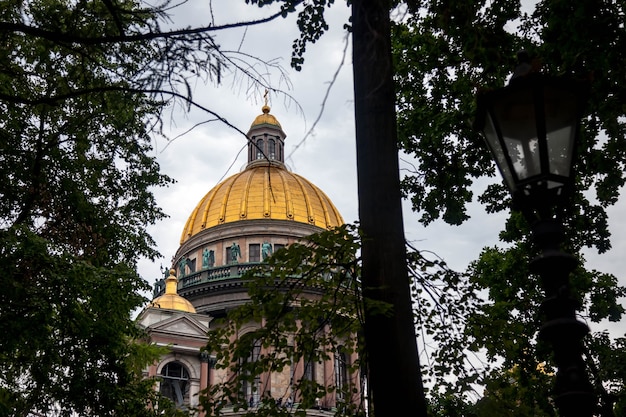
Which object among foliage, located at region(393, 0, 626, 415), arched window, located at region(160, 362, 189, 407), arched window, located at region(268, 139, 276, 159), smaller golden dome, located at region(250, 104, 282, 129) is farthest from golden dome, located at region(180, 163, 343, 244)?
foliage, located at region(393, 0, 626, 415)

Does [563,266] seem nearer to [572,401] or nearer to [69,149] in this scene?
[572,401]

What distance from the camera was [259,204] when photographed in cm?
5172

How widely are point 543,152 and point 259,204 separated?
47403 millimetres

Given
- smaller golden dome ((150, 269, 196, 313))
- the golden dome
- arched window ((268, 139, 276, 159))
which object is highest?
arched window ((268, 139, 276, 159))

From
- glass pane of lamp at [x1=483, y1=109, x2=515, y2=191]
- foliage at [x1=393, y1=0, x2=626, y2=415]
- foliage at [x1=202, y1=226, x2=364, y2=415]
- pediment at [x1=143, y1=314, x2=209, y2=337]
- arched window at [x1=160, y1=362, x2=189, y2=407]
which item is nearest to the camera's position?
glass pane of lamp at [x1=483, y1=109, x2=515, y2=191]

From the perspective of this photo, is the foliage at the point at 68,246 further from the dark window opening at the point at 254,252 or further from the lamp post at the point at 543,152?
the dark window opening at the point at 254,252

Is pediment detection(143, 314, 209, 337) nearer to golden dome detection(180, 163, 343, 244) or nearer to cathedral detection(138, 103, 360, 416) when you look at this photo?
cathedral detection(138, 103, 360, 416)

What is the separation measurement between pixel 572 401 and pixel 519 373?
13.1 meters

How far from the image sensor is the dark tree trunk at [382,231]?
5422 mm

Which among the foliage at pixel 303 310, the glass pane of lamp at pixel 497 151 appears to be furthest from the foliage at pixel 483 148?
the glass pane of lamp at pixel 497 151

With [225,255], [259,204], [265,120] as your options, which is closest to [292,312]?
[225,255]

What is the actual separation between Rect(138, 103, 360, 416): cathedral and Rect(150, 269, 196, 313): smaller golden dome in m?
0.06

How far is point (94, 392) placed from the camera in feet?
47.7

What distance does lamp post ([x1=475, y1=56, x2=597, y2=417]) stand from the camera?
14.9 ft
